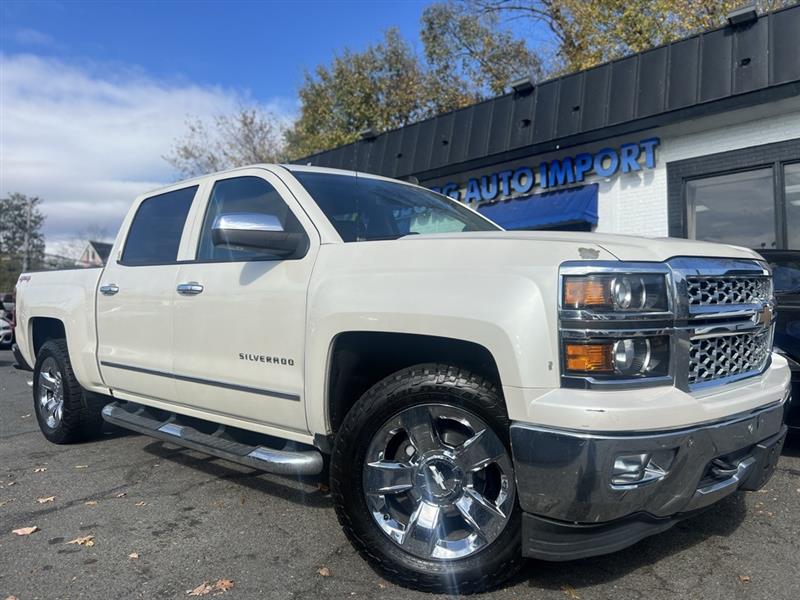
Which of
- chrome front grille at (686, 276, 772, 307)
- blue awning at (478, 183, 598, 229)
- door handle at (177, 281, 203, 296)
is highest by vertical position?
blue awning at (478, 183, 598, 229)

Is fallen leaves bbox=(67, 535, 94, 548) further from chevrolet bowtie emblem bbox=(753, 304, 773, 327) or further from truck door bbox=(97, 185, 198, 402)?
chevrolet bowtie emblem bbox=(753, 304, 773, 327)

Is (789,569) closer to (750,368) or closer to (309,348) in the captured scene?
(750,368)

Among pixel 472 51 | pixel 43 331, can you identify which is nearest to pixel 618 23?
pixel 472 51

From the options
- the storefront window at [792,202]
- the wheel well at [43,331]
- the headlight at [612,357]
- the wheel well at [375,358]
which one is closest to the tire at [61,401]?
the wheel well at [43,331]

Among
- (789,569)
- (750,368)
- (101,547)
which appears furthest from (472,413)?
(101,547)

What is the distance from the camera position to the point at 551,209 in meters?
10.8

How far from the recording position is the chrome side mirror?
323 cm

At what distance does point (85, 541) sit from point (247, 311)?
4.77 feet

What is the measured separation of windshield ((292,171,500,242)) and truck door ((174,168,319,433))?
194 millimetres

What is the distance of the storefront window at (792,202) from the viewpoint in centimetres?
862

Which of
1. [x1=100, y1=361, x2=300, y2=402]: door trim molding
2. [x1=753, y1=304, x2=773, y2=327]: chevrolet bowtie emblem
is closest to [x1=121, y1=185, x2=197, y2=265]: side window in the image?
[x1=100, y1=361, x2=300, y2=402]: door trim molding

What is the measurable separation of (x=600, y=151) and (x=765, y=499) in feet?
24.5

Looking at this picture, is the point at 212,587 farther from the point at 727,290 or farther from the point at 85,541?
the point at 727,290

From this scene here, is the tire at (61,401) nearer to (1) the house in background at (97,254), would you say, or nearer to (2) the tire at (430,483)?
(1) the house in background at (97,254)
